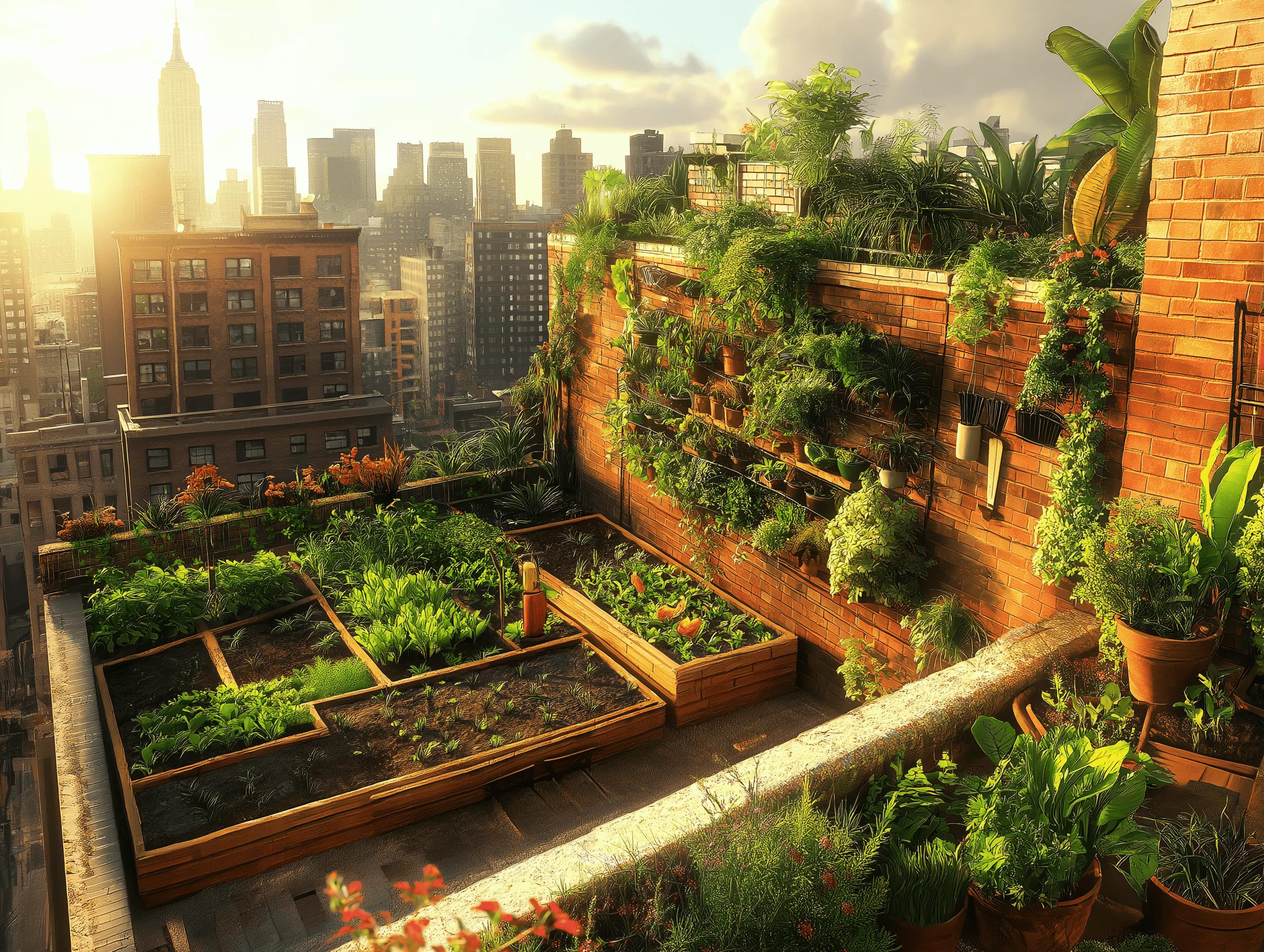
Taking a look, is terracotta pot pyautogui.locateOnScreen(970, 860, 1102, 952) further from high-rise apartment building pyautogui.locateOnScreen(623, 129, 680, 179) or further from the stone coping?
high-rise apartment building pyautogui.locateOnScreen(623, 129, 680, 179)

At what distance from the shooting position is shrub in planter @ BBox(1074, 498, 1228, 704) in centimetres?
309

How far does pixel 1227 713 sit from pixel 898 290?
2770mm

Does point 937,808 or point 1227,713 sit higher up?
point 1227,713

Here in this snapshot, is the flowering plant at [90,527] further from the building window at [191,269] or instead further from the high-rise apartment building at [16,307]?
the high-rise apartment building at [16,307]

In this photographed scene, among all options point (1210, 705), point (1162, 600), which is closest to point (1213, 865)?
point (1210, 705)

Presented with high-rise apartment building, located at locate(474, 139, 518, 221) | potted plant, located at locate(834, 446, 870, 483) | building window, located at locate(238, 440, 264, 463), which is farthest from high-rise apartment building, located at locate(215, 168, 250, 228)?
potted plant, located at locate(834, 446, 870, 483)

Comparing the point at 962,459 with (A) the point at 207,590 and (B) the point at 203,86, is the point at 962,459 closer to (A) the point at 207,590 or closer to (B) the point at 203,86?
(A) the point at 207,590

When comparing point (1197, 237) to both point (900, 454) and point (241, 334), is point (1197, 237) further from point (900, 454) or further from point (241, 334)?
point (241, 334)

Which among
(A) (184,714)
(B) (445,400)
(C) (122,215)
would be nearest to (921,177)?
(A) (184,714)

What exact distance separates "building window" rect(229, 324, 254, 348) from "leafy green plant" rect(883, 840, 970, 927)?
40461mm

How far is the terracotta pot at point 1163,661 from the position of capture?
3059 millimetres

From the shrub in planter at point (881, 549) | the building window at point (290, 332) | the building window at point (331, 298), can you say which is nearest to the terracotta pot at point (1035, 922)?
the shrub in planter at point (881, 549)

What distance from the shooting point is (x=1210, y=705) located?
120 inches

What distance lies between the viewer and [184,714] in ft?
16.8
